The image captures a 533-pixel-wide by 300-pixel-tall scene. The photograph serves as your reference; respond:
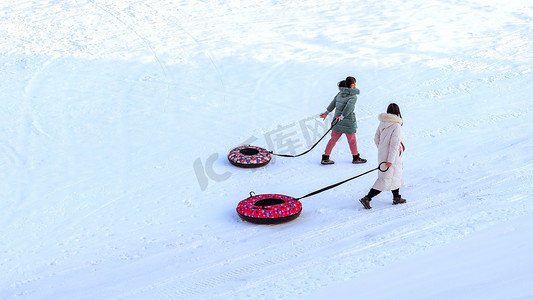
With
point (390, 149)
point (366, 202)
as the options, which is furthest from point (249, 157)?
point (390, 149)

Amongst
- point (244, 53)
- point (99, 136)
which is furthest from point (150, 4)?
point (99, 136)

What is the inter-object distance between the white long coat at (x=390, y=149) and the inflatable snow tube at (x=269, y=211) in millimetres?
1042

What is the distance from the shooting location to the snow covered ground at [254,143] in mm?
6504

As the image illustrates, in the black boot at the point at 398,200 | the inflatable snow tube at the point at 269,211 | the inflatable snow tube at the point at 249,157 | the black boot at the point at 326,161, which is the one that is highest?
the inflatable snow tube at the point at 249,157

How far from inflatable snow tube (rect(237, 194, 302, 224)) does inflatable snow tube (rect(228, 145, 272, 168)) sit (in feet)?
5.05

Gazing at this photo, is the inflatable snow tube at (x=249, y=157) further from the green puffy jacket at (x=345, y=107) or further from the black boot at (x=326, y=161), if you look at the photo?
the green puffy jacket at (x=345, y=107)

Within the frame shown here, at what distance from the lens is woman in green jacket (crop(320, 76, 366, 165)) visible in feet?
29.4

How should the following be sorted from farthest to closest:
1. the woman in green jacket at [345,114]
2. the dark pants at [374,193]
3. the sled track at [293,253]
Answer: the woman in green jacket at [345,114], the dark pants at [374,193], the sled track at [293,253]

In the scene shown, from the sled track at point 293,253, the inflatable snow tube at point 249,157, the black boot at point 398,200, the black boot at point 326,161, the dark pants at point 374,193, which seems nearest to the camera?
the sled track at point 293,253

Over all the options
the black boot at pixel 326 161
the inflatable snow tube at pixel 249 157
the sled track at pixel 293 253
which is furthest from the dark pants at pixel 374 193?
the inflatable snow tube at pixel 249 157

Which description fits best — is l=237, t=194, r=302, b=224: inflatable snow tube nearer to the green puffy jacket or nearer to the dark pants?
the dark pants

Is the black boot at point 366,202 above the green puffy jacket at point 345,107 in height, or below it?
below

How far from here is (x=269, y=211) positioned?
753 cm

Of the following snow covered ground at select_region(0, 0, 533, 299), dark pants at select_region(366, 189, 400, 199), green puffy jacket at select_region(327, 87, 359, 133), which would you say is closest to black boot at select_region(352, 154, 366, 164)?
snow covered ground at select_region(0, 0, 533, 299)
